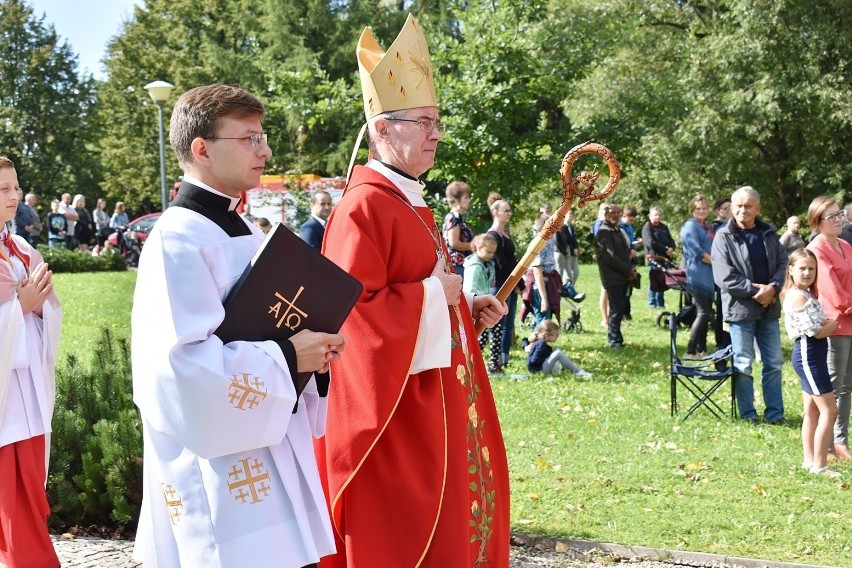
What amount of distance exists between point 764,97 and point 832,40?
6.54 ft

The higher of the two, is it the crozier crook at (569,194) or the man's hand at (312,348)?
the crozier crook at (569,194)

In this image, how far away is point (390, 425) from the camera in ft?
12.5

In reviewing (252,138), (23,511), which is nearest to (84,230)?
(23,511)

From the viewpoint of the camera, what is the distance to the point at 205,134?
9.64ft

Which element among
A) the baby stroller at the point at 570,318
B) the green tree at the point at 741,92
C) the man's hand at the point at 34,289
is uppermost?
the green tree at the point at 741,92

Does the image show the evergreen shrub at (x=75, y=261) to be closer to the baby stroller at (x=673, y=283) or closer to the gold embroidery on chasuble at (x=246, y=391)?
the baby stroller at (x=673, y=283)

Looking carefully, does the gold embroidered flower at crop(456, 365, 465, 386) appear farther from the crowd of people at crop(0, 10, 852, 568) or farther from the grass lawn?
the grass lawn

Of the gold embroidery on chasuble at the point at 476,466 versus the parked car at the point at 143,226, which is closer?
the gold embroidery on chasuble at the point at 476,466

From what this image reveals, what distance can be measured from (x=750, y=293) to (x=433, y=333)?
5198 millimetres

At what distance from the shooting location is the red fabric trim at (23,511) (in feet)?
15.8

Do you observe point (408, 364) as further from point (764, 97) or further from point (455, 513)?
point (764, 97)

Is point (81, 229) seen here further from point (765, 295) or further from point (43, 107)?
point (43, 107)

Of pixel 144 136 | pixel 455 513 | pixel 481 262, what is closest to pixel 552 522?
pixel 455 513

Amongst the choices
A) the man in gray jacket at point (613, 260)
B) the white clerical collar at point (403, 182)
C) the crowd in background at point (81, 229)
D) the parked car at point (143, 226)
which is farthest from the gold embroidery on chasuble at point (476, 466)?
the parked car at point (143, 226)
